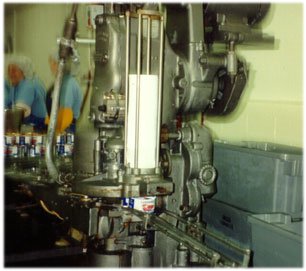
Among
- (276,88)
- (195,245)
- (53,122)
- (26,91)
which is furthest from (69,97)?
(195,245)

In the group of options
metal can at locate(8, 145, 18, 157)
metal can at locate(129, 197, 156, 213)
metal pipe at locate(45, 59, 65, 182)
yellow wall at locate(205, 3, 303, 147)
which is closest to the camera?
metal can at locate(129, 197, 156, 213)

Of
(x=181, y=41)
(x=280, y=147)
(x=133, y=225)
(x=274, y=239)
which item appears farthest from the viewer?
(x=280, y=147)

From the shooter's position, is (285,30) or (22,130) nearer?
(285,30)

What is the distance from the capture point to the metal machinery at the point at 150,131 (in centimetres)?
165

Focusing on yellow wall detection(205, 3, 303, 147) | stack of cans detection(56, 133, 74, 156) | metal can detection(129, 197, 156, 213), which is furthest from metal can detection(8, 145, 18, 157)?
metal can detection(129, 197, 156, 213)

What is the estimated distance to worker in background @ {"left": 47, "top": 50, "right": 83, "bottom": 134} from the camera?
367cm

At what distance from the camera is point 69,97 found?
381cm

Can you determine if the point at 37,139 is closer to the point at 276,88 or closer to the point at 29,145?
the point at 29,145

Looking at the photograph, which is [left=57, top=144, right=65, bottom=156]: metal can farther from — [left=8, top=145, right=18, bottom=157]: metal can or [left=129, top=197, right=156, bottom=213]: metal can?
[left=129, top=197, right=156, bottom=213]: metal can

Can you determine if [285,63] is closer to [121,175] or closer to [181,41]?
[181,41]

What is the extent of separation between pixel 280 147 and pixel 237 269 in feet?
3.63

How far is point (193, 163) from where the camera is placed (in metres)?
1.96

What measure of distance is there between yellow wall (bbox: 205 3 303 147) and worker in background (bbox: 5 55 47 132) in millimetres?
1672

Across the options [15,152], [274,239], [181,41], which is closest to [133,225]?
[274,239]
